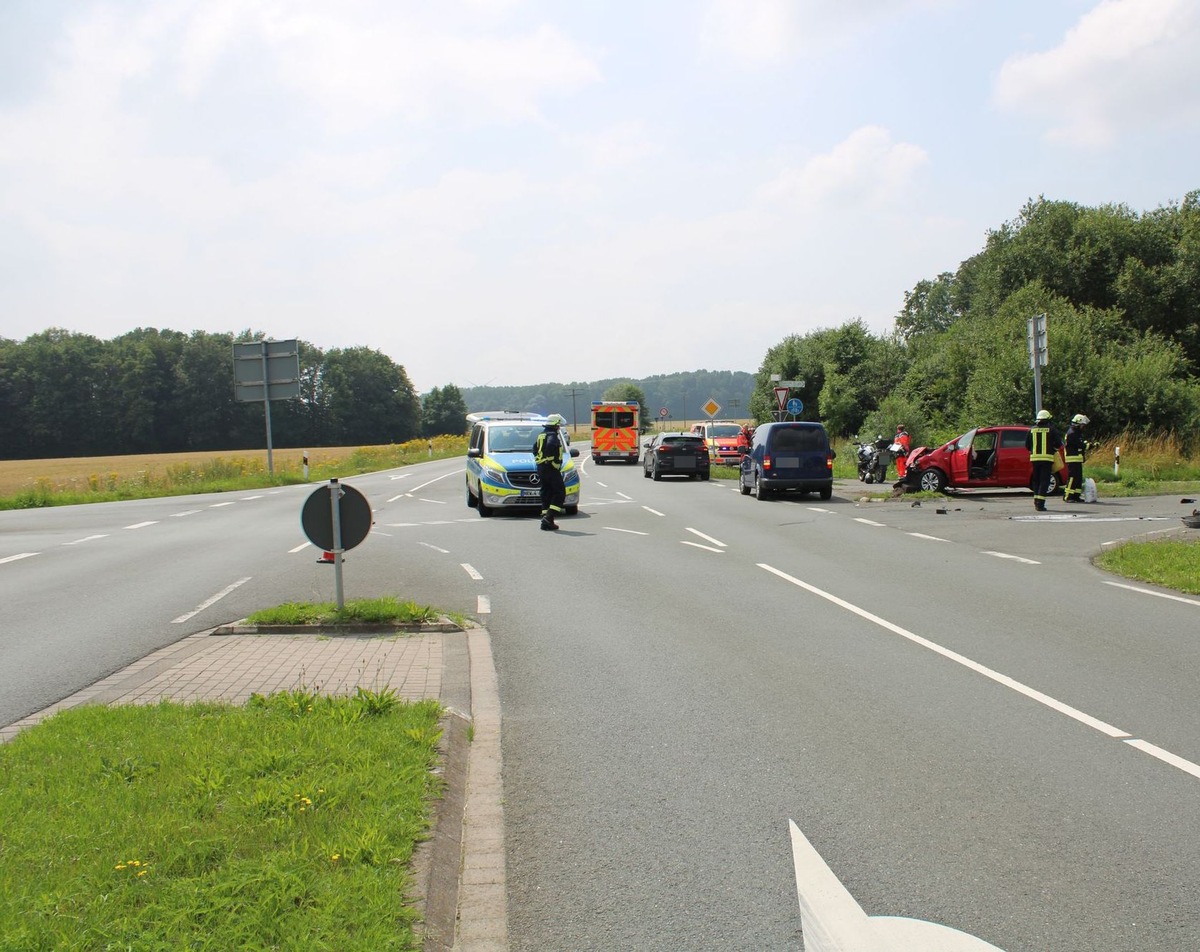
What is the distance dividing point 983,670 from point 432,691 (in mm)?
3987

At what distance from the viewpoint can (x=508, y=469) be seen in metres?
21.7

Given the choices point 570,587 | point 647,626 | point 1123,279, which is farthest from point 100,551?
point 1123,279

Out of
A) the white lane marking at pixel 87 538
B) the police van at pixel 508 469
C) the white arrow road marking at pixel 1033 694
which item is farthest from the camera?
the police van at pixel 508 469

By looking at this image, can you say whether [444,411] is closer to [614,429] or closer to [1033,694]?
[614,429]

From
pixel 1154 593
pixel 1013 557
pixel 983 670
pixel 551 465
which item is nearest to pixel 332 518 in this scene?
pixel 983 670

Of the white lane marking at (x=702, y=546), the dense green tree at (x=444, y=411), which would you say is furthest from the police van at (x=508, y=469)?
the dense green tree at (x=444, y=411)

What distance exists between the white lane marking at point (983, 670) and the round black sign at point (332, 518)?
15.7 ft

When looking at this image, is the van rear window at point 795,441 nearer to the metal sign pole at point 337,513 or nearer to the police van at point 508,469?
the police van at point 508,469

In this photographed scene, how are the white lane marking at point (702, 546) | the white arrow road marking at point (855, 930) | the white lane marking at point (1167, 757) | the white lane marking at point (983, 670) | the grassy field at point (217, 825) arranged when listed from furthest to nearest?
1. the white lane marking at point (702, 546)
2. the white lane marking at point (983, 670)
3. the white lane marking at point (1167, 757)
4. the white arrow road marking at point (855, 930)
5. the grassy field at point (217, 825)

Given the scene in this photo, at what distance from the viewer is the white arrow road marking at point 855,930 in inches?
138

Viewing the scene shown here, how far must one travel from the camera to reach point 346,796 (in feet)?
15.1

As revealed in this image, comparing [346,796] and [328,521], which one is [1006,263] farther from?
[346,796]

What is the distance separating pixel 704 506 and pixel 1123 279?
2990 centimetres

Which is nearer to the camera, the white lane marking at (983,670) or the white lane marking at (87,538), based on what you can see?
the white lane marking at (983,670)
